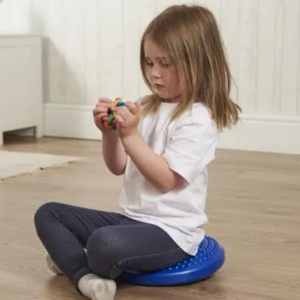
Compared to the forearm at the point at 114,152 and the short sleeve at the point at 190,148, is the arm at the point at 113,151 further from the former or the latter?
the short sleeve at the point at 190,148

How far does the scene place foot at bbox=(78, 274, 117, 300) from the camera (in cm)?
151

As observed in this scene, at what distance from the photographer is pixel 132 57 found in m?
3.66

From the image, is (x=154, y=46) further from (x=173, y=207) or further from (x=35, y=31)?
(x=35, y=31)

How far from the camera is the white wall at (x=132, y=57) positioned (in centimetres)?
334

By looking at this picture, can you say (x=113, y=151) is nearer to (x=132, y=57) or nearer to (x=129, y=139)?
(x=129, y=139)

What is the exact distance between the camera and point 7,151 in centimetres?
333

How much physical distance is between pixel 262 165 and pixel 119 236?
63.0 inches

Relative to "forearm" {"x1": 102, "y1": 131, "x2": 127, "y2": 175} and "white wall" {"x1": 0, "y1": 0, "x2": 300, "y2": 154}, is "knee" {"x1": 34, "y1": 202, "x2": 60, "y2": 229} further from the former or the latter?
"white wall" {"x1": 0, "y1": 0, "x2": 300, "y2": 154}

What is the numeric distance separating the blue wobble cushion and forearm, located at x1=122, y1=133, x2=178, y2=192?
0.59 feet

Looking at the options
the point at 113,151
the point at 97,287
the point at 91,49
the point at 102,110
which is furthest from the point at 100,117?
the point at 91,49

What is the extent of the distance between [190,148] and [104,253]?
0.27m

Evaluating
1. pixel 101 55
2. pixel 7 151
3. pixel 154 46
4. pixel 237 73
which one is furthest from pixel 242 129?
pixel 154 46

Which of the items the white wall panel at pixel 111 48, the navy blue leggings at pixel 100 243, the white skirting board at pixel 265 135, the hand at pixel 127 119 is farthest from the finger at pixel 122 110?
the white wall panel at pixel 111 48

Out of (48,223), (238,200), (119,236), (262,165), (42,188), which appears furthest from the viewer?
(262,165)
